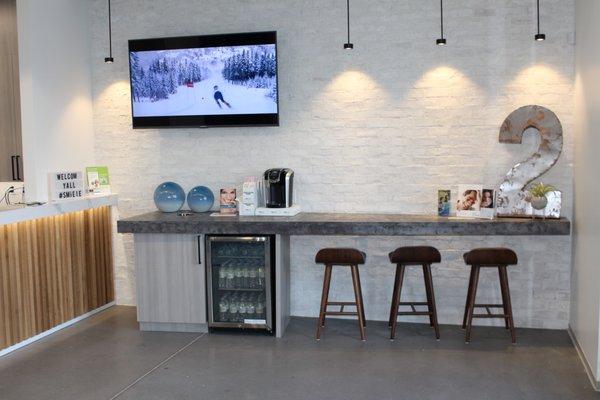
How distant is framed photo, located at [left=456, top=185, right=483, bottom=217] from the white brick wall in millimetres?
224

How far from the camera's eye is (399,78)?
5215mm

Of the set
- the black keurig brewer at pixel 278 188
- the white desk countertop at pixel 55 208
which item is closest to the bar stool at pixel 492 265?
the black keurig brewer at pixel 278 188

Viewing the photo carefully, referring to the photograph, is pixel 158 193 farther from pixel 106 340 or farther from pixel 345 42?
pixel 345 42

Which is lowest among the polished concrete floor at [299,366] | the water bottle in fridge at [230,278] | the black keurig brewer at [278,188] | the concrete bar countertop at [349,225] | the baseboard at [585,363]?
the polished concrete floor at [299,366]

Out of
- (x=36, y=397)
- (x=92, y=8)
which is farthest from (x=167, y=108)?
(x=36, y=397)

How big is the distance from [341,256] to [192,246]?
4.29 ft

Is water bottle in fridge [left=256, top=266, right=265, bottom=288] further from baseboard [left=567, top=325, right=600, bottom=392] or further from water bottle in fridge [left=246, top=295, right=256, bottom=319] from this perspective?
baseboard [left=567, top=325, right=600, bottom=392]

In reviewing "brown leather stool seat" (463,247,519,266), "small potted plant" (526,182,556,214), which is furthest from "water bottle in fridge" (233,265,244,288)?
"small potted plant" (526,182,556,214)

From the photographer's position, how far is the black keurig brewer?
5195 millimetres

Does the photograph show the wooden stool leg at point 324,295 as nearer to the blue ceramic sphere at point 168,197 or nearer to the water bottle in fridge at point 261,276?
the water bottle in fridge at point 261,276

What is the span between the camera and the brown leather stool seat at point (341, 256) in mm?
4738

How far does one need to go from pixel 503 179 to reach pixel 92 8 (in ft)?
14.1

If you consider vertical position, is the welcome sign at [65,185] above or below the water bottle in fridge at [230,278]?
above

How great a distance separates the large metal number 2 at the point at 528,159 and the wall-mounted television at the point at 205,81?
2.09 m
